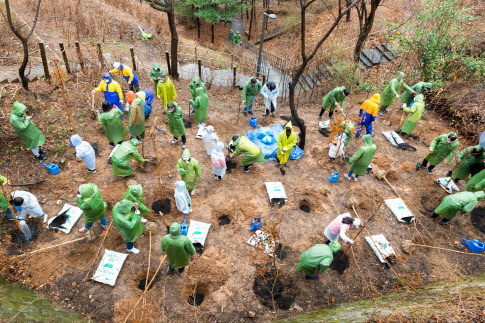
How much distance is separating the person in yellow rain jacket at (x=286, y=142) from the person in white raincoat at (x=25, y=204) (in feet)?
19.6

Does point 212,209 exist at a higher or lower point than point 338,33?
lower

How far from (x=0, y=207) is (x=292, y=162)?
23.5 feet

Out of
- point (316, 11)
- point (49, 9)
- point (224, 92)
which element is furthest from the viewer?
point (316, 11)

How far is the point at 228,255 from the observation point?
634 centimetres

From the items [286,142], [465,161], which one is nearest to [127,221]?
[286,142]

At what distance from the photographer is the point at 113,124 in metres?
7.89

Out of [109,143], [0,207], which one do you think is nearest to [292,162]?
[109,143]

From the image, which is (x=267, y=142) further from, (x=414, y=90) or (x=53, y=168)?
(x=53, y=168)

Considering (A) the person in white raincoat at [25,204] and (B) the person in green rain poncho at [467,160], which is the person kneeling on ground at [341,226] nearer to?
(B) the person in green rain poncho at [467,160]

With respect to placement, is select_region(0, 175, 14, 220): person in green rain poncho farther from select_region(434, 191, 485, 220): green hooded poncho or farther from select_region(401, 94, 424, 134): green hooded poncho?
Answer: select_region(401, 94, 424, 134): green hooded poncho

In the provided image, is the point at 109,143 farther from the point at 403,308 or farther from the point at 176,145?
the point at 403,308

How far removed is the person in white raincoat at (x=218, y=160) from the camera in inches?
Result: 288

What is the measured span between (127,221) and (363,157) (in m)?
5.83

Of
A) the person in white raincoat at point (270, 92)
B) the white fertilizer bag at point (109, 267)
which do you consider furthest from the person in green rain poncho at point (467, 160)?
the white fertilizer bag at point (109, 267)
